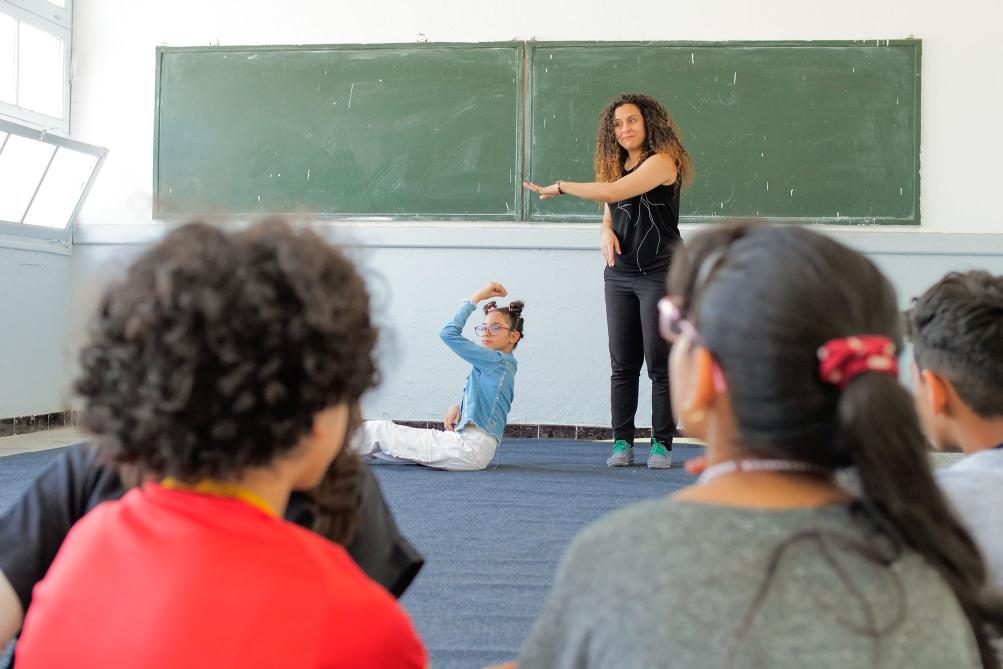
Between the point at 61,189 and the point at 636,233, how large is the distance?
3106mm

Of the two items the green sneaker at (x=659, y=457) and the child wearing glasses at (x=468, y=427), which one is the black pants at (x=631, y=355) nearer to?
the green sneaker at (x=659, y=457)

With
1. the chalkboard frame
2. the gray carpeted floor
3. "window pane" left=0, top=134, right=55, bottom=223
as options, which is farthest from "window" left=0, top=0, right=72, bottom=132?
the gray carpeted floor

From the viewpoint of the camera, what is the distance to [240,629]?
0.62 m

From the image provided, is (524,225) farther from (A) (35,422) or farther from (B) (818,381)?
(B) (818,381)

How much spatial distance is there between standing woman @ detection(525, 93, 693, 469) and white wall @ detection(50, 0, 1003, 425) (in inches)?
46.5

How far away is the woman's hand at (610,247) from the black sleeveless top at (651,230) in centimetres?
4

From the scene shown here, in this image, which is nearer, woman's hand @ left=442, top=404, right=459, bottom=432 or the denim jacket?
the denim jacket

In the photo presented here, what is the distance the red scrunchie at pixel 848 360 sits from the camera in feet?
2.03

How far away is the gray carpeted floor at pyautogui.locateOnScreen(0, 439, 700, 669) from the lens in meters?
1.61

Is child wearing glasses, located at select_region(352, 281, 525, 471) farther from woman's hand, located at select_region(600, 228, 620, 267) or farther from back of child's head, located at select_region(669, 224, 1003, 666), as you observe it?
back of child's head, located at select_region(669, 224, 1003, 666)

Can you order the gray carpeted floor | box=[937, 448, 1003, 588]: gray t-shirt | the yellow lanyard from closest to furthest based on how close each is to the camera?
the yellow lanyard, box=[937, 448, 1003, 588]: gray t-shirt, the gray carpeted floor

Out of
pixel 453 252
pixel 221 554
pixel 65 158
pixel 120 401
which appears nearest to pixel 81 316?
pixel 120 401

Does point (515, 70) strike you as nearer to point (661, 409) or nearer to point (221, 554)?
point (661, 409)

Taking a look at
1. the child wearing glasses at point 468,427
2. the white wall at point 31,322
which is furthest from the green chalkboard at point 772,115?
the white wall at point 31,322
